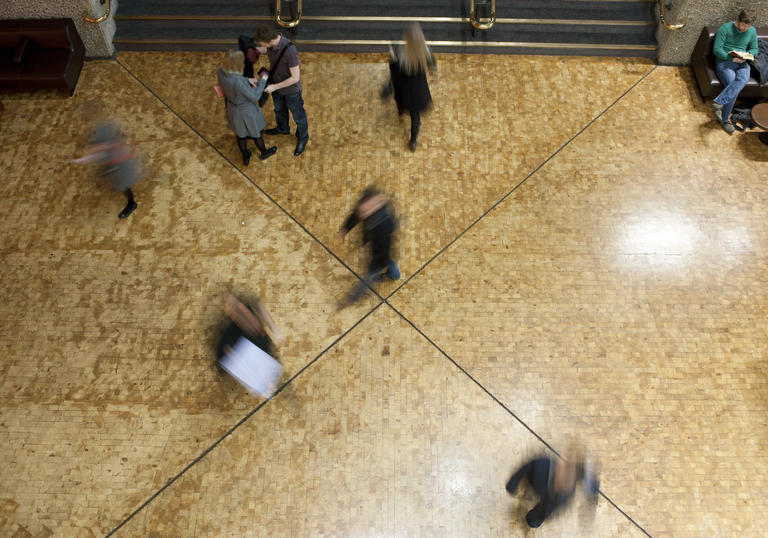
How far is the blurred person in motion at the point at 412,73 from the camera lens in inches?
217

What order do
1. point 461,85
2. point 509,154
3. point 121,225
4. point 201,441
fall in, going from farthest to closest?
point 461,85 < point 509,154 < point 121,225 < point 201,441

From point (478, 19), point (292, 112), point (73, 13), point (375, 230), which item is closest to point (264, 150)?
point (292, 112)

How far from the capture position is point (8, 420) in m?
5.09

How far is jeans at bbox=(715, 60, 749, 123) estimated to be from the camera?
6.50m

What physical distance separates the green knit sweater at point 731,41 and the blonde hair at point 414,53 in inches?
132

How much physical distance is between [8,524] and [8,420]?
853 millimetres

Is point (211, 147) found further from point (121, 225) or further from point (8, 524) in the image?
point (8, 524)

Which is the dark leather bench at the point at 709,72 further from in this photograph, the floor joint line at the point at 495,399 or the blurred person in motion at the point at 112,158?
the blurred person in motion at the point at 112,158

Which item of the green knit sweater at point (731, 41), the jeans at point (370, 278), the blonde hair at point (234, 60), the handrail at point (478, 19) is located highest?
the blonde hair at point (234, 60)

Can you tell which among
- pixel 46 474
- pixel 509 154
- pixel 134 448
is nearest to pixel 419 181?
pixel 509 154

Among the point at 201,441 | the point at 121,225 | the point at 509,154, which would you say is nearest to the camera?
the point at 201,441

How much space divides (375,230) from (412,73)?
1.73 meters

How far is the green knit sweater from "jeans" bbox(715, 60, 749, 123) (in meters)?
0.10

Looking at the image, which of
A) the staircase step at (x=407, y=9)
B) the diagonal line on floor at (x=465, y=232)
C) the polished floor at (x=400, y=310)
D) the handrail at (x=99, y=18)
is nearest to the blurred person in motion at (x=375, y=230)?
the polished floor at (x=400, y=310)
